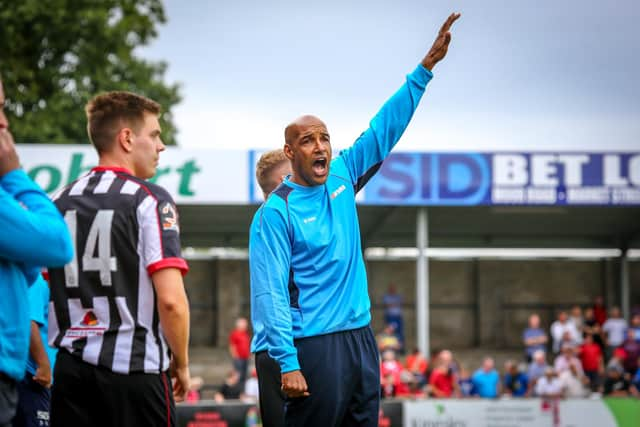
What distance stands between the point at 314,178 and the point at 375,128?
51cm

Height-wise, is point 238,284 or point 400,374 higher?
point 238,284

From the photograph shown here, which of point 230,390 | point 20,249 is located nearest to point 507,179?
point 230,390

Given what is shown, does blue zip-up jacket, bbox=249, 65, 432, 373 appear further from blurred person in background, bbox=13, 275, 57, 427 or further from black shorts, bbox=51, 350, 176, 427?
blurred person in background, bbox=13, 275, 57, 427

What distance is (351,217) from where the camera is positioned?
16.9ft

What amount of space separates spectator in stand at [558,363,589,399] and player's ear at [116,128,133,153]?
55.6ft

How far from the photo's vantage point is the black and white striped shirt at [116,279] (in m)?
3.98

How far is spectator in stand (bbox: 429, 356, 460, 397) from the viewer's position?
62.4ft

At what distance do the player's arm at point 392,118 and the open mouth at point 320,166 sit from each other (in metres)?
0.29

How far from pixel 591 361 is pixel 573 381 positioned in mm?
1743

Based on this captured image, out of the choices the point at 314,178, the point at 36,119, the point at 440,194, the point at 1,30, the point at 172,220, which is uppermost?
the point at 1,30

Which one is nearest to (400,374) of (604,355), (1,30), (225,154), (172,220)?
(225,154)

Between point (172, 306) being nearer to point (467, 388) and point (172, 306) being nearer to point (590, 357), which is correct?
point (467, 388)

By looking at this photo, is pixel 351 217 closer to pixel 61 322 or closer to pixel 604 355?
pixel 61 322

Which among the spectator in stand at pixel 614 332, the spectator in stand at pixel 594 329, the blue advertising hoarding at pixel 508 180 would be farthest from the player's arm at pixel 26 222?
the spectator in stand at pixel 614 332
